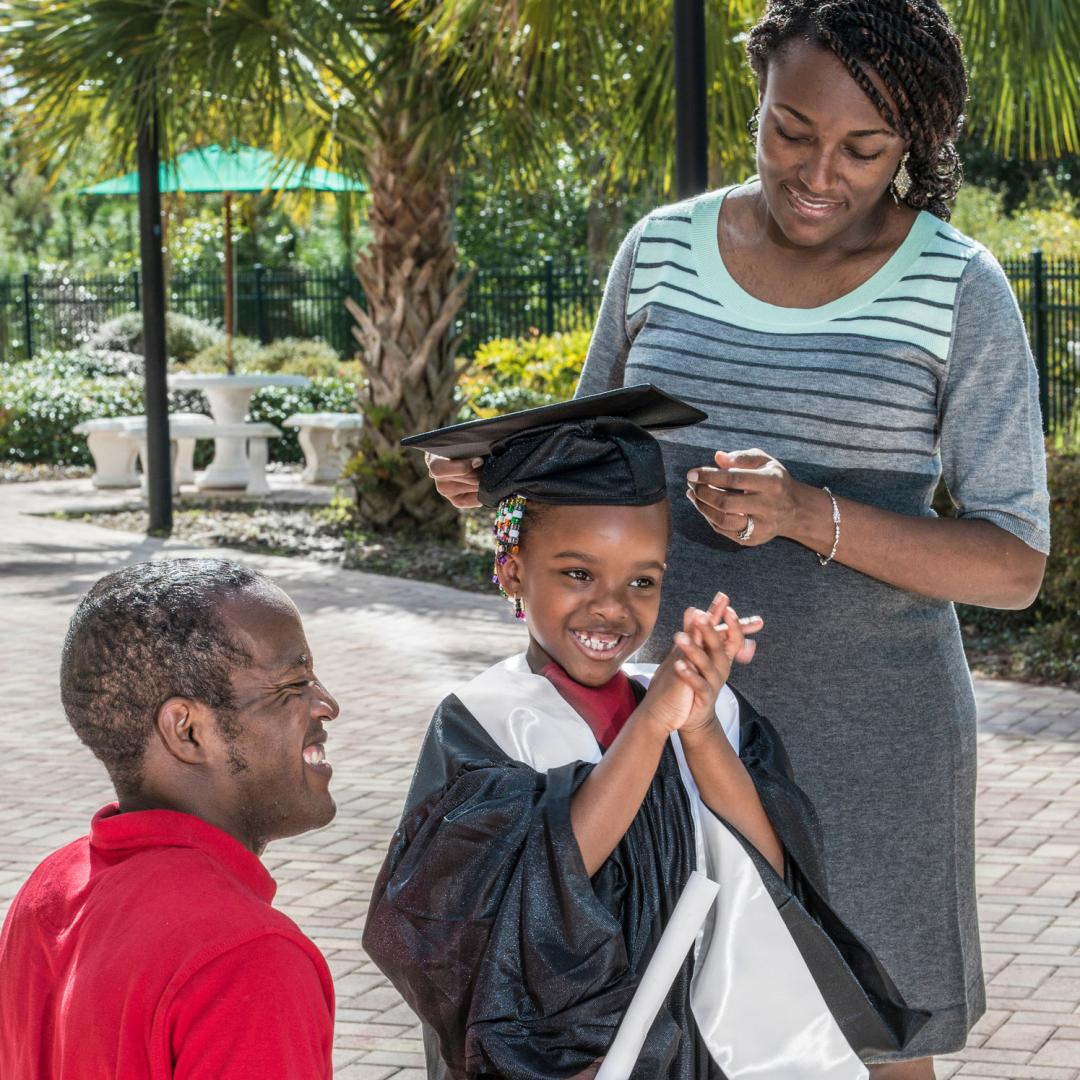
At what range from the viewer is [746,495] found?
7.57ft

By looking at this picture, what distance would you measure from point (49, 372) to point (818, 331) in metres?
18.6

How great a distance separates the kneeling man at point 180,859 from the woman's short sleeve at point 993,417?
1055 mm

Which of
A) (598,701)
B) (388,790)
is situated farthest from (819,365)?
(388,790)

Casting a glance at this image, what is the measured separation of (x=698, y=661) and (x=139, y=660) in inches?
27.1

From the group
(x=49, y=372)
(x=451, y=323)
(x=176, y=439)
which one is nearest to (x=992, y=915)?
(x=451, y=323)

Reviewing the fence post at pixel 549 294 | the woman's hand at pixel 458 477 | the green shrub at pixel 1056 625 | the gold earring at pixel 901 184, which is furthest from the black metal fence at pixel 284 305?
the woman's hand at pixel 458 477

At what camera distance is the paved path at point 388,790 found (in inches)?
171

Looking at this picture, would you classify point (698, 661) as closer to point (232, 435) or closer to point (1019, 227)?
point (232, 435)

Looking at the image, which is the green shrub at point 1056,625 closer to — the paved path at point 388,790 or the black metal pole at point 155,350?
the paved path at point 388,790

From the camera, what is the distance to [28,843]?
5715 mm

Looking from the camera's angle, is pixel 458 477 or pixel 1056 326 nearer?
pixel 458 477

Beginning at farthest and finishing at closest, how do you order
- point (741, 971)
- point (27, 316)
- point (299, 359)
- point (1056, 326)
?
point (27, 316) < point (299, 359) < point (1056, 326) < point (741, 971)

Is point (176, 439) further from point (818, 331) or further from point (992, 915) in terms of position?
point (818, 331)

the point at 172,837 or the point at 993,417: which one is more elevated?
the point at 993,417
